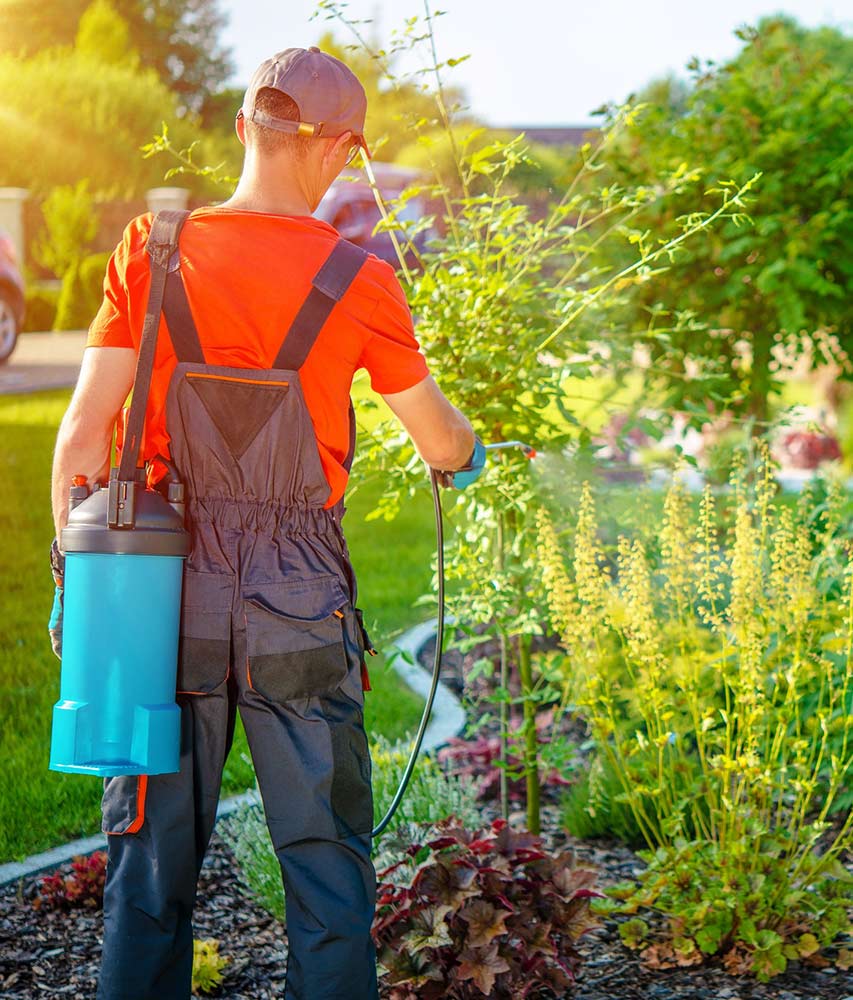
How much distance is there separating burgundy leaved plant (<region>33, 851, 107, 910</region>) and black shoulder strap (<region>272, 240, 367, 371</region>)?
5.25ft

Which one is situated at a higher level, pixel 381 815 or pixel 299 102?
pixel 299 102

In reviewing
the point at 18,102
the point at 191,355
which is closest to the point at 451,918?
the point at 191,355

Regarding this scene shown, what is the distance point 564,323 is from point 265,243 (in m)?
1.20

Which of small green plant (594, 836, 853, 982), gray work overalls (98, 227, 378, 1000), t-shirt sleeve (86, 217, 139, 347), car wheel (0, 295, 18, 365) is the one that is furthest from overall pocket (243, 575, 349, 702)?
car wheel (0, 295, 18, 365)

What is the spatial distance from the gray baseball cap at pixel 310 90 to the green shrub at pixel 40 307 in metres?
7.52

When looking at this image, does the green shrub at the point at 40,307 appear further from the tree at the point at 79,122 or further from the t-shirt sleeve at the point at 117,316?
the t-shirt sleeve at the point at 117,316

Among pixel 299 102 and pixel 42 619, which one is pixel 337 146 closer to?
pixel 299 102

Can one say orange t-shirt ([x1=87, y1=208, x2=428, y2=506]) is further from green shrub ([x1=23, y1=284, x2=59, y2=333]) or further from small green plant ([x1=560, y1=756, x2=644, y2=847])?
green shrub ([x1=23, y1=284, x2=59, y2=333])

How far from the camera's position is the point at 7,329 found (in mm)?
8703

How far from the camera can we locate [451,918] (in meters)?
2.57

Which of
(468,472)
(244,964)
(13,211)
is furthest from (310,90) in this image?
(13,211)

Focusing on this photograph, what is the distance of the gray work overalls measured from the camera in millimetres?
1997

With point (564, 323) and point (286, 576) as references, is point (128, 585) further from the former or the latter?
point (564, 323)

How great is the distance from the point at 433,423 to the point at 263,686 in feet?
1.70
